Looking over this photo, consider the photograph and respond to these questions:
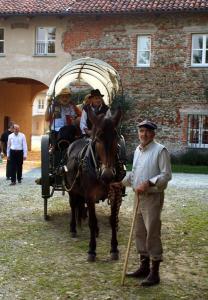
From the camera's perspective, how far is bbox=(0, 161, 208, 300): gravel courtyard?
5312 mm

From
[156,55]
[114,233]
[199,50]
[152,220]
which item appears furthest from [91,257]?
[199,50]

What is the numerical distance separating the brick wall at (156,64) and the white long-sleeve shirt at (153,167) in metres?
17.6

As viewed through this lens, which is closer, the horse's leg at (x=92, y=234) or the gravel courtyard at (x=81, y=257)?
the gravel courtyard at (x=81, y=257)

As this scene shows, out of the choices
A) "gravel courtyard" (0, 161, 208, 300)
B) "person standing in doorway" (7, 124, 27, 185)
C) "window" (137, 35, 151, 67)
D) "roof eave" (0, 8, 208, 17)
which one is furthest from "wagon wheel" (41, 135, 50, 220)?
"window" (137, 35, 151, 67)

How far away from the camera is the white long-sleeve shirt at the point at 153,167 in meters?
5.25

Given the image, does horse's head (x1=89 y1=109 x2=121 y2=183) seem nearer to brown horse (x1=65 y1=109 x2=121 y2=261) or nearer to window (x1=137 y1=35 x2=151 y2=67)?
brown horse (x1=65 y1=109 x2=121 y2=261)

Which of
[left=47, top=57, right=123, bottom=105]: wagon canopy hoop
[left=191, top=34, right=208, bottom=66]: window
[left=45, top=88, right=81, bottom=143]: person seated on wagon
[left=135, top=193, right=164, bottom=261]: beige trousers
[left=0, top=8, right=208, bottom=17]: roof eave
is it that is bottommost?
[left=135, top=193, right=164, bottom=261]: beige trousers

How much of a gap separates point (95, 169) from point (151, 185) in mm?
1420

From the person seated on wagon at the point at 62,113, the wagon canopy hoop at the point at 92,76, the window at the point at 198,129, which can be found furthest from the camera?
the window at the point at 198,129

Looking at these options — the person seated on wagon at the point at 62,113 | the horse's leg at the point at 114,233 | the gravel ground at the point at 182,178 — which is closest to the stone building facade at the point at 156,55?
the gravel ground at the point at 182,178

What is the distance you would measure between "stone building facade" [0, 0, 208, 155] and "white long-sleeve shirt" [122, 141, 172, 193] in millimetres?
17632

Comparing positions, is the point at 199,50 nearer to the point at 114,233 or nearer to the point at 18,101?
the point at 18,101

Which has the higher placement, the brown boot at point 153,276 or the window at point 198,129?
the window at point 198,129

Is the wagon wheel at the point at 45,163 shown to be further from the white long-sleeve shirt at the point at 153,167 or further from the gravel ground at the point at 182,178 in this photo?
the gravel ground at the point at 182,178
